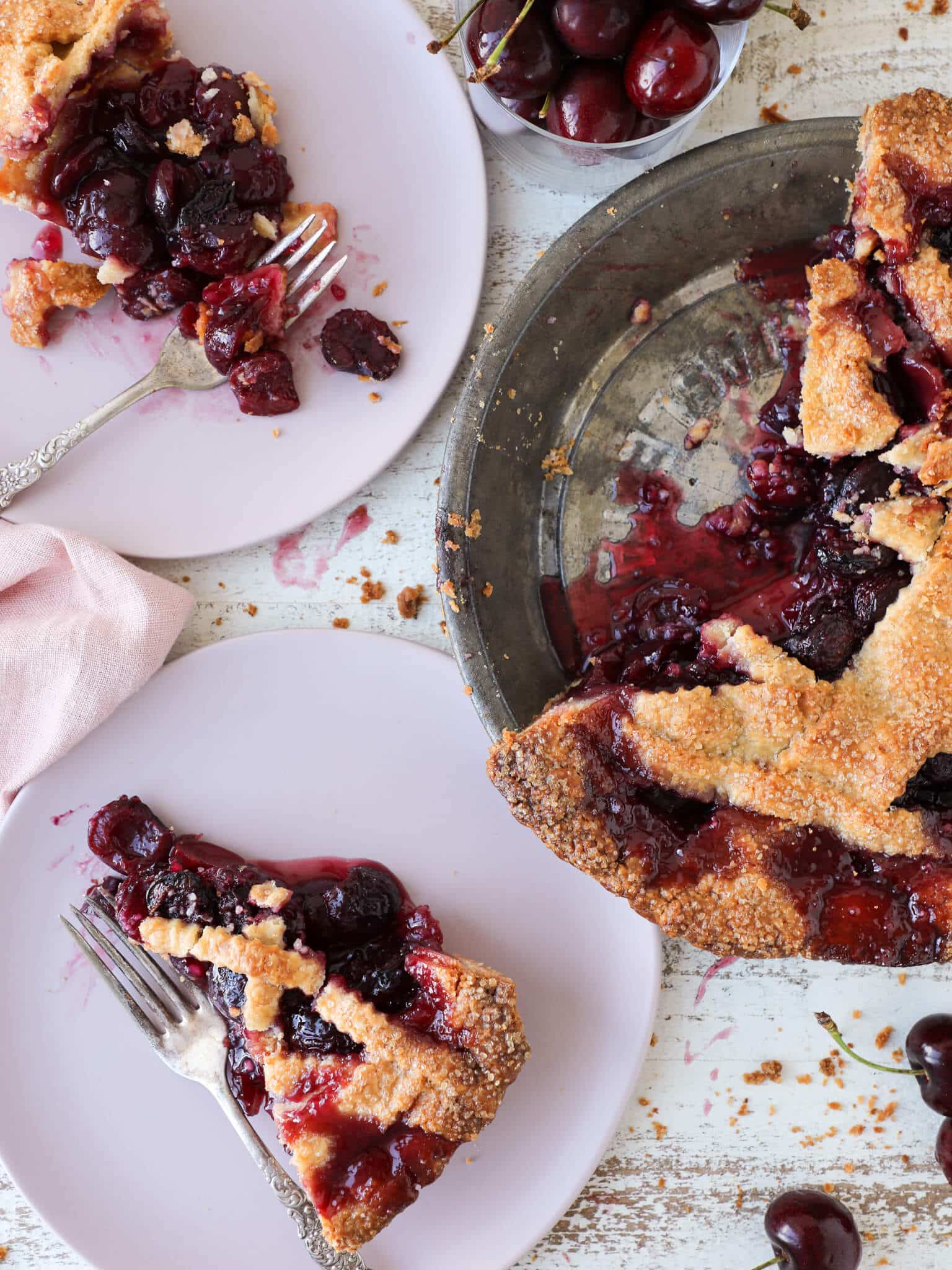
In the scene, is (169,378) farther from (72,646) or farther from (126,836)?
(126,836)

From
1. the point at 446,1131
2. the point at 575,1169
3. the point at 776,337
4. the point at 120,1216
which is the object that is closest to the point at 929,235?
the point at 776,337

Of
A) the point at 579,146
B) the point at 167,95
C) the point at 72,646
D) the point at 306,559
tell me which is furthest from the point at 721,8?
the point at 72,646

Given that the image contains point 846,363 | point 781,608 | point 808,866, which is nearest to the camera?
point 808,866

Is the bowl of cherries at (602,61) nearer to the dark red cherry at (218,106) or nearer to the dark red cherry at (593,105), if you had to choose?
the dark red cherry at (593,105)

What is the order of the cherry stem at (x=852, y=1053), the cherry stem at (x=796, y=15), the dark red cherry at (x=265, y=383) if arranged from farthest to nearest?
the cherry stem at (x=852, y=1053), the dark red cherry at (x=265, y=383), the cherry stem at (x=796, y=15)

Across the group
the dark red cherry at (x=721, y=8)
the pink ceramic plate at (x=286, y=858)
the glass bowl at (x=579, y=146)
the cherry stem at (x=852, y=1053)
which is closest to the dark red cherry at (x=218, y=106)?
the glass bowl at (x=579, y=146)

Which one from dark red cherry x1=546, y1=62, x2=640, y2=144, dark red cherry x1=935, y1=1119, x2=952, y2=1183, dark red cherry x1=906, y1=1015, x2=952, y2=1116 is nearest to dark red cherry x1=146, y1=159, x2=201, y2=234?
dark red cherry x1=546, y1=62, x2=640, y2=144
